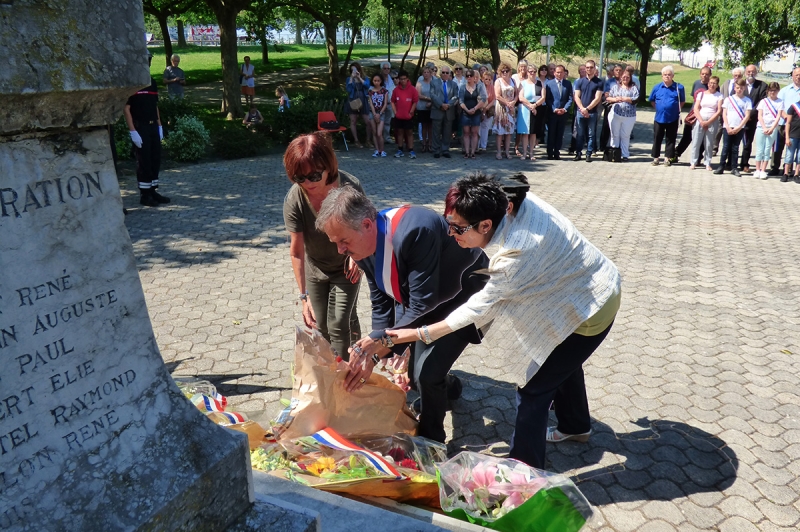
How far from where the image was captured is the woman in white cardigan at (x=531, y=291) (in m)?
3.04

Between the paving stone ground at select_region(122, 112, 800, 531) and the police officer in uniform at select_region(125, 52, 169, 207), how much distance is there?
1.36 feet

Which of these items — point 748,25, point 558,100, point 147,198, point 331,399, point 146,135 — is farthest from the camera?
point 748,25

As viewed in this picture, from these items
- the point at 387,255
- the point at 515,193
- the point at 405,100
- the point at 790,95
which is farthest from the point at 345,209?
the point at 405,100

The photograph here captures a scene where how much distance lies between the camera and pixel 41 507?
195 centimetres

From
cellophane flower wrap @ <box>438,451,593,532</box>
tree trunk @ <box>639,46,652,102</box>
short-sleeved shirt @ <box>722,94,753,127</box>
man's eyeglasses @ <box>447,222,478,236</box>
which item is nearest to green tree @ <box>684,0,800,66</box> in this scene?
tree trunk @ <box>639,46,652,102</box>

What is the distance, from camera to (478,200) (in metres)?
2.99

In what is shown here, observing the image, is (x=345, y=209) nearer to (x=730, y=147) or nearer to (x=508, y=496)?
(x=508, y=496)

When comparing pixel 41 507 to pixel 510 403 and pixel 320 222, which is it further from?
pixel 510 403

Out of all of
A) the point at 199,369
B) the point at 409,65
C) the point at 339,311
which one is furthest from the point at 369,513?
the point at 409,65

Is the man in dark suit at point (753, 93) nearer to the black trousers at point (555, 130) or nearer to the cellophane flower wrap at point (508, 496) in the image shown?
the black trousers at point (555, 130)

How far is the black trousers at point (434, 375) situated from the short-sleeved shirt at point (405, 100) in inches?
441

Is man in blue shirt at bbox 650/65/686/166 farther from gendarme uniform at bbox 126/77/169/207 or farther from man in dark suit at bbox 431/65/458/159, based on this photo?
gendarme uniform at bbox 126/77/169/207

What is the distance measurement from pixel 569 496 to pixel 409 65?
30.9 meters

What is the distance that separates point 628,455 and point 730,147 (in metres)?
10.7
